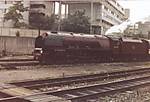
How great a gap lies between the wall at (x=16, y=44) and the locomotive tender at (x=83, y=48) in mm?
8519

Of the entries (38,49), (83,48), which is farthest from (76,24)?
(38,49)

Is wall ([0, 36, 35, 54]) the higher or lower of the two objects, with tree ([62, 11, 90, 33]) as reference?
lower

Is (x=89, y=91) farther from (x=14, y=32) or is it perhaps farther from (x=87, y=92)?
(x=14, y=32)

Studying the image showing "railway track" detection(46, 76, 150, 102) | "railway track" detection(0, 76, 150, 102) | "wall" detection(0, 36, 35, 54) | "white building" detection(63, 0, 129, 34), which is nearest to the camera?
"railway track" detection(0, 76, 150, 102)

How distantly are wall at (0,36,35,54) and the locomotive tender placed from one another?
8.52m

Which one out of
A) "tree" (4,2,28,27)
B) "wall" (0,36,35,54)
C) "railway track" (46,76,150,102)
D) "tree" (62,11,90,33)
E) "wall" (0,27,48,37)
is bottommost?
"railway track" (46,76,150,102)

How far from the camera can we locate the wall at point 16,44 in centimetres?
3953

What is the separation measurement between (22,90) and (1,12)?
87966mm

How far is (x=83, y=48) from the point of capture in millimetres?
34500

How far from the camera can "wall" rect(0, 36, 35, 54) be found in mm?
39531

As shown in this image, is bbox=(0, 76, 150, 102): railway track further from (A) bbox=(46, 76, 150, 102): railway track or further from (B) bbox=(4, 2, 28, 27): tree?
(B) bbox=(4, 2, 28, 27): tree

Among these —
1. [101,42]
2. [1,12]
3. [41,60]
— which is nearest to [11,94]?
[41,60]

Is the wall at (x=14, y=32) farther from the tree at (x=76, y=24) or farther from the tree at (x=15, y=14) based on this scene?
the tree at (x=15, y=14)

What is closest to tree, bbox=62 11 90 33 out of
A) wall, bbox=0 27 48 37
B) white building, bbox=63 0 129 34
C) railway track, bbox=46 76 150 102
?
white building, bbox=63 0 129 34
